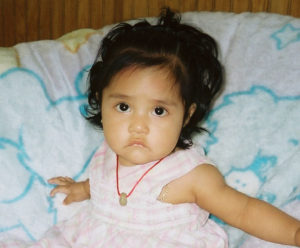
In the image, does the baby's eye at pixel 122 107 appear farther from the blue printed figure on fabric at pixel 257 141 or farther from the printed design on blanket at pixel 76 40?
the printed design on blanket at pixel 76 40

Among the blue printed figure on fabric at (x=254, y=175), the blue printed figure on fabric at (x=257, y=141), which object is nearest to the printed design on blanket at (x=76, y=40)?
the blue printed figure on fabric at (x=257, y=141)

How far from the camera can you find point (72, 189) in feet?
4.00

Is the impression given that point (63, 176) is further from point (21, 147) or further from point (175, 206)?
point (175, 206)

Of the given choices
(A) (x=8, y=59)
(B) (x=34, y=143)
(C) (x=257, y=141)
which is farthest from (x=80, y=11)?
(C) (x=257, y=141)

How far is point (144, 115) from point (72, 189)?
350mm

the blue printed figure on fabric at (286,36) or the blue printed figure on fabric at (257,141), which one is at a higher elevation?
the blue printed figure on fabric at (286,36)

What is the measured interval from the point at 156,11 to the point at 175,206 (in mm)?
691

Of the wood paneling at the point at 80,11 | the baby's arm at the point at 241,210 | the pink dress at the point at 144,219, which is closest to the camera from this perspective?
the baby's arm at the point at 241,210

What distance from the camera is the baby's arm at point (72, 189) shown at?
1.21 m

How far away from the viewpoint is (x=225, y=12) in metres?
1.32

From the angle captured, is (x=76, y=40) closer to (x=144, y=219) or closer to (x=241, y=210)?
(x=144, y=219)

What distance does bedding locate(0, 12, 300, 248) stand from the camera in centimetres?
112

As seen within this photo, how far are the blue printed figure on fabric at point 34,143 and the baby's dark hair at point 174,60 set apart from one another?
0.24 feet

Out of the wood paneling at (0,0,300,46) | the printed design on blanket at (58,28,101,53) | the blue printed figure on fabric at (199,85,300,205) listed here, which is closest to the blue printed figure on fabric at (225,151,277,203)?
the blue printed figure on fabric at (199,85,300,205)
